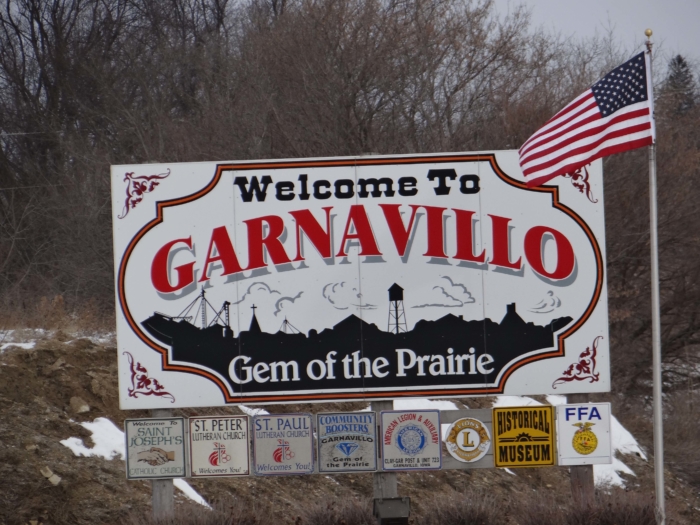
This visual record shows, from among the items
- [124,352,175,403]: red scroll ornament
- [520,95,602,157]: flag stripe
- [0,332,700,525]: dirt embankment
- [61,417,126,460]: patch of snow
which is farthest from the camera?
[61,417,126,460]: patch of snow

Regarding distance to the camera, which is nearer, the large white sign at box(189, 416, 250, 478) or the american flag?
the american flag

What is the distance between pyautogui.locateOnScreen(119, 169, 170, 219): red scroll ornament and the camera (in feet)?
24.0

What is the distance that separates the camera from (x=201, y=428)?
7.33 meters

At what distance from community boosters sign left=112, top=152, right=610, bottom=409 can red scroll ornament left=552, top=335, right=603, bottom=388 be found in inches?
0.7

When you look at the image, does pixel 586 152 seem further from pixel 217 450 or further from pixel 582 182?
pixel 217 450

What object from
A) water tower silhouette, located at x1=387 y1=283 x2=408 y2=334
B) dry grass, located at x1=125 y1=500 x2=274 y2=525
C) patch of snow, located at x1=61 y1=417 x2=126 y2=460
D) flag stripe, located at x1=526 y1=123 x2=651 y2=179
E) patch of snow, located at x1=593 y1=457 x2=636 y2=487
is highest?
flag stripe, located at x1=526 y1=123 x2=651 y2=179

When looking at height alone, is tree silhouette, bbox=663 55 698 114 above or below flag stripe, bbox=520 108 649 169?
above

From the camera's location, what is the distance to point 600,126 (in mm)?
6707

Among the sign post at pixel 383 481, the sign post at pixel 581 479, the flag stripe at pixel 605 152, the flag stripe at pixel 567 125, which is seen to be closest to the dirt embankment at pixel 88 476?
the sign post at pixel 581 479

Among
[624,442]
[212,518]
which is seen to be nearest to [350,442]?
[212,518]

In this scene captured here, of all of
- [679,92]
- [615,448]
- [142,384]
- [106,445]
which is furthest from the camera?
[679,92]

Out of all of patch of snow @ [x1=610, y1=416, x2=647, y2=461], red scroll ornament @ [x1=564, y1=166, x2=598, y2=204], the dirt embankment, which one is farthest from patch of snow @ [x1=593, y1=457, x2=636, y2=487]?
red scroll ornament @ [x1=564, y1=166, x2=598, y2=204]

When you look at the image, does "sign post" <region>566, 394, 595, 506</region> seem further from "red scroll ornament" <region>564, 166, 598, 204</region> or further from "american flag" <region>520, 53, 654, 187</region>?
"american flag" <region>520, 53, 654, 187</region>

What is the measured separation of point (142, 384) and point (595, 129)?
14.3ft
